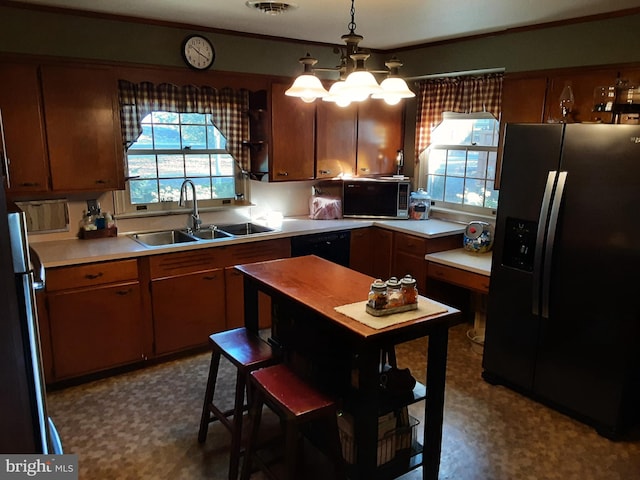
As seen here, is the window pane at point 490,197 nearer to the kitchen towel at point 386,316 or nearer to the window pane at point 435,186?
the window pane at point 435,186

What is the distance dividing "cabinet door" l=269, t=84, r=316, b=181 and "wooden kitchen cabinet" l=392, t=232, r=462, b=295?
990 mm

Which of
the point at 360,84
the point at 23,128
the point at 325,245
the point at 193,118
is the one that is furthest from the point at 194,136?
the point at 360,84

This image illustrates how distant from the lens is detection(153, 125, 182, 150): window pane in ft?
12.7

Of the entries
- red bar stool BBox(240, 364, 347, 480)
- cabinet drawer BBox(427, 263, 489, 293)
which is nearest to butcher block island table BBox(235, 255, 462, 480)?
red bar stool BBox(240, 364, 347, 480)

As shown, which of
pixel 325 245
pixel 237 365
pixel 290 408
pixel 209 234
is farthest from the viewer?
pixel 325 245

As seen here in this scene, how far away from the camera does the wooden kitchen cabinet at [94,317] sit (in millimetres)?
3055

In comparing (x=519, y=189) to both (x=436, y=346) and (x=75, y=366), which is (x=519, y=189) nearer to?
(x=436, y=346)

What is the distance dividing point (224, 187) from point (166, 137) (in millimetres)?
650

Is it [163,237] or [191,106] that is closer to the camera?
[191,106]

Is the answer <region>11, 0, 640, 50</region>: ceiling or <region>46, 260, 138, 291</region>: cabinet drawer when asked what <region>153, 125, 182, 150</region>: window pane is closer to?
<region>11, 0, 640, 50</region>: ceiling

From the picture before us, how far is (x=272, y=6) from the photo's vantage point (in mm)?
3002

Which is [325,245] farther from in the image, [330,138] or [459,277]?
[459,277]

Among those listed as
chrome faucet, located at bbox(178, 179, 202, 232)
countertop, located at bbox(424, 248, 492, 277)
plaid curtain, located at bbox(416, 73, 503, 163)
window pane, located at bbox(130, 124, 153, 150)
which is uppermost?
plaid curtain, located at bbox(416, 73, 503, 163)

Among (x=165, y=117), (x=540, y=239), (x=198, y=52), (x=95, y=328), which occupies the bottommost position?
(x=95, y=328)
